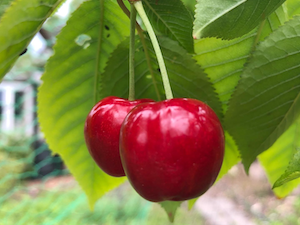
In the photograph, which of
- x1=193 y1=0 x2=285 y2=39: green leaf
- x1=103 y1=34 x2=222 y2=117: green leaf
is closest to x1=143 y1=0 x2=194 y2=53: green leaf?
x1=103 y1=34 x2=222 y2=117: green leaf

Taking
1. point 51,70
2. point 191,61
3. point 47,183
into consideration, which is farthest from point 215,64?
point 47,183

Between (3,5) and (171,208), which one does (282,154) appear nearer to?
(171,208)

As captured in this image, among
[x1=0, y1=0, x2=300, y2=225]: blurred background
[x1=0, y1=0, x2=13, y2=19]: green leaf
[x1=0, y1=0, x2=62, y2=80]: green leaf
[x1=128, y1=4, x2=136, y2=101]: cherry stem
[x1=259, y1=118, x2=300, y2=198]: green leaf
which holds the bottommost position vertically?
[x1=0, y1=0, x2=300, y2=225]: blurred background

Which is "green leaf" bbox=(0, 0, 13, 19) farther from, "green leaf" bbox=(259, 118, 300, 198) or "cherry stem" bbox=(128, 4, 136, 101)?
"green leaf" bbox=(259, 118, 300, 198)

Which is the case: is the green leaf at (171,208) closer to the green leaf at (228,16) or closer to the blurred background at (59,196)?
the green leaf at (228,16)

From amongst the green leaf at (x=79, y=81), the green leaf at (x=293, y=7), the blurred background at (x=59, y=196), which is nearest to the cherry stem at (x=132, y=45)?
the green leaf at (x=79, y=81)

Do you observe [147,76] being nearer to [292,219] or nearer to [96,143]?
[96,143]
